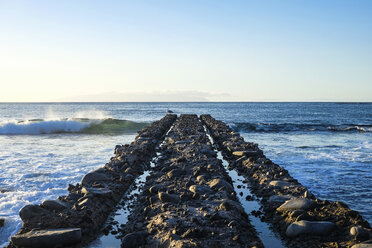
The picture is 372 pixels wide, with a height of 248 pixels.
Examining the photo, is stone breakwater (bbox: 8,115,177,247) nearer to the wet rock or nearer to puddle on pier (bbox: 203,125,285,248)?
the wet rock

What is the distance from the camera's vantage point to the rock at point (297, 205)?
20.2 ft

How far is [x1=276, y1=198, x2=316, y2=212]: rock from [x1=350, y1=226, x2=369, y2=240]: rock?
1181 millimetres

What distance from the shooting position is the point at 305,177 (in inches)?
400

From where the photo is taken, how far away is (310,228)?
5238mm

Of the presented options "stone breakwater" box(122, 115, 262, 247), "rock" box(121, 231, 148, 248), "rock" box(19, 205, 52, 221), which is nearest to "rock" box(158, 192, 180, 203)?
"stone breakwater" box(122, 115, 262, 247)

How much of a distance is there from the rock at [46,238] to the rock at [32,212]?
0.79 meters

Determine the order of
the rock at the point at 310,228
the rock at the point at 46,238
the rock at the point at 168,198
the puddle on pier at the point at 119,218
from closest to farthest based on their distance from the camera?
the rock at the point at 46,238 < the rock at the point at 310,228 < the puddle on pier at the point at 119,218 < the rock at the point at 168,198

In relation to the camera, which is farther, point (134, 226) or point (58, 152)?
point (58, 152)

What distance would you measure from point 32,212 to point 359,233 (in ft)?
16.8

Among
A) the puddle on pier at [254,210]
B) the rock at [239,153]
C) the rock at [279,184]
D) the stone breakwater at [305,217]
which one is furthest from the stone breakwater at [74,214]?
the rock at [239,153]

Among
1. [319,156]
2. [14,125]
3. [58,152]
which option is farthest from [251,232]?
[14,125]

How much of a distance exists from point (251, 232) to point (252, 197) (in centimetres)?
239

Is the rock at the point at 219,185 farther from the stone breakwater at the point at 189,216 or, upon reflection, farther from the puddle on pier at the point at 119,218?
the puddle on pier at the point at 119,218

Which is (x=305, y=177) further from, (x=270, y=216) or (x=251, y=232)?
(x=251, y=232)
